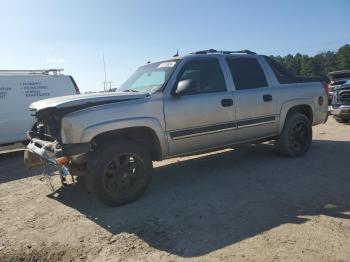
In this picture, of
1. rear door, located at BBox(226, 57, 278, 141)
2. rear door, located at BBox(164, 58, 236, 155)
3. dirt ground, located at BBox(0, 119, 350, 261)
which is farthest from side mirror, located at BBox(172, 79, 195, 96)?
dirt ground, located at BBox(0, 119, 350, 261)

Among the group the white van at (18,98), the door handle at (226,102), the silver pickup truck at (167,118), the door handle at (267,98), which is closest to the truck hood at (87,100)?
the silver pickup truck at (167,118)

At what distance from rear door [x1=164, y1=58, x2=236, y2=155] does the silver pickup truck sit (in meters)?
0.01

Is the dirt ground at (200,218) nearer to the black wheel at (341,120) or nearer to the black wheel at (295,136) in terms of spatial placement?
the black wheel at (295,136)

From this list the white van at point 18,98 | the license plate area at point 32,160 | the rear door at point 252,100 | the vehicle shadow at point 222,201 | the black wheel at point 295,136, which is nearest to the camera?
the vehicle shadow at point 222,201

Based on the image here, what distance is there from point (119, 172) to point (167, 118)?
39.7 inches

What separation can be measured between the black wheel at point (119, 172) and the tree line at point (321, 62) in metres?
82.4

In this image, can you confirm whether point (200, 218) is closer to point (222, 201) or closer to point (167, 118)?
point (222, 201)

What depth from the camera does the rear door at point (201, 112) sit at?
545cm

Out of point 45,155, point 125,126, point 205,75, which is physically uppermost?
point 205,75

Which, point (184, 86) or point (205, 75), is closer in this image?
point (184, 86)

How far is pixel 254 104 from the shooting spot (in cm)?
640

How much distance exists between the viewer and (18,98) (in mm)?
10117

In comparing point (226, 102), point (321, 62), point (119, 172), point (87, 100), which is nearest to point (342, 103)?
point (226, 102)

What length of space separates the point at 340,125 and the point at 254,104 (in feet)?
20.3
